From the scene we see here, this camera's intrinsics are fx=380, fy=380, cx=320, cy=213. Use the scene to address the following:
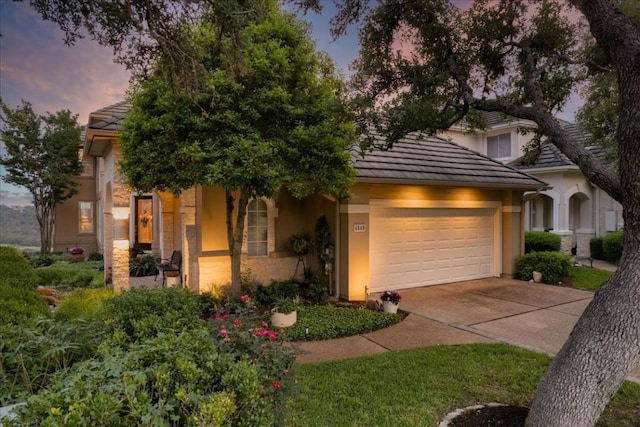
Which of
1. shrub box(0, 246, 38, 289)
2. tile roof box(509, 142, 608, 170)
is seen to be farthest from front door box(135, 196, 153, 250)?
tile roof box(509, 142, 608, 170)

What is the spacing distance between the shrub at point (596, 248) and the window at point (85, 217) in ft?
76.5

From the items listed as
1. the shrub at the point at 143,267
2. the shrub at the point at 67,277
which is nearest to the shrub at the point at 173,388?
the shrub at the point at 67,277

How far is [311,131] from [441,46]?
8.68ft

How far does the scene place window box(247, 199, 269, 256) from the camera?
9.55 metres

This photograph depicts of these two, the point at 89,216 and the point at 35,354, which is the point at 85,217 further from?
the point at 35,354

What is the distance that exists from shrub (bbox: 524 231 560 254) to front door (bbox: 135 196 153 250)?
15.9 meters

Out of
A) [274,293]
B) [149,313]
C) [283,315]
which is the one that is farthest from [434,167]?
[149,313]

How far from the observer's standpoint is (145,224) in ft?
56.1

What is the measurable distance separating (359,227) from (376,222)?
100cm

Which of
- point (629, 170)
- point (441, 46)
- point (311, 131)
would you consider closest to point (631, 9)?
point (441, 46)

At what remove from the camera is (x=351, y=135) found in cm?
754

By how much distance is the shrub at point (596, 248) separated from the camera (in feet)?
52.0

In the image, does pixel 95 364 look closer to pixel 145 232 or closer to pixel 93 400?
pixel 93 400

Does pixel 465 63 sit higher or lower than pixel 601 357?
higher
